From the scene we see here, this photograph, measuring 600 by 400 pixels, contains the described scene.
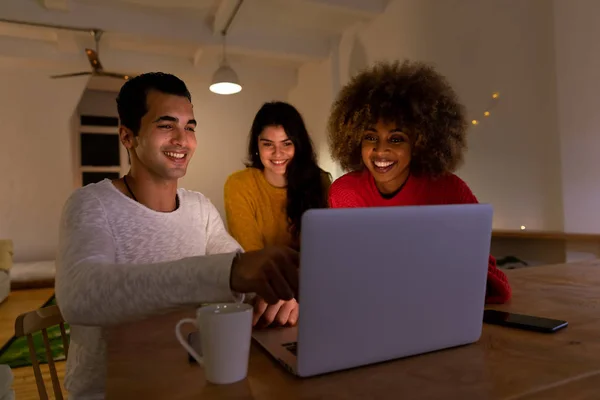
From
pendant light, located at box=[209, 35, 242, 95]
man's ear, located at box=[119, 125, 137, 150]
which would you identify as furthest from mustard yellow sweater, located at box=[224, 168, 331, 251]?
pendant light, located at box=[209, 35, 242, 95]

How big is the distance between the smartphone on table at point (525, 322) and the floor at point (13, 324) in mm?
2183

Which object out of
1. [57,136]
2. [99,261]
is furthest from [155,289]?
[57,136]

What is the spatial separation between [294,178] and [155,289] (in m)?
1.72

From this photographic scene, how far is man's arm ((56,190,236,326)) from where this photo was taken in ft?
2.37

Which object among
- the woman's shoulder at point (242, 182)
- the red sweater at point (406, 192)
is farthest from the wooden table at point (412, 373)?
the woman's shoulder at point (242, 182)

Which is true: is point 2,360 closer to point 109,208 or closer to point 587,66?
point 109,208

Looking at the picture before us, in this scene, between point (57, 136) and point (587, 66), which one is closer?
point (587, 66)

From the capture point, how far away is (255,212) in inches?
92.0

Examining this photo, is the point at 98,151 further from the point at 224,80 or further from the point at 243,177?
the point at 243,177

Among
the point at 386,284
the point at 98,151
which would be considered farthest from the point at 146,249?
the point at 98,151

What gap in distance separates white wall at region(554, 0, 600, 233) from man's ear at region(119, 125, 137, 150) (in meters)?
2.65

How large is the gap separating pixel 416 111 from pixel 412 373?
1.10 meters

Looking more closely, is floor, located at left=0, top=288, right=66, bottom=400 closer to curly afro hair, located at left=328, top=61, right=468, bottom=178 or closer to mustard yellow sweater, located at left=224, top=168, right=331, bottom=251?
mustard yellow sweater, located at left=224, top=168, right=331, bottom=251

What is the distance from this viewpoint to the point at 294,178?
2434 millimetres
